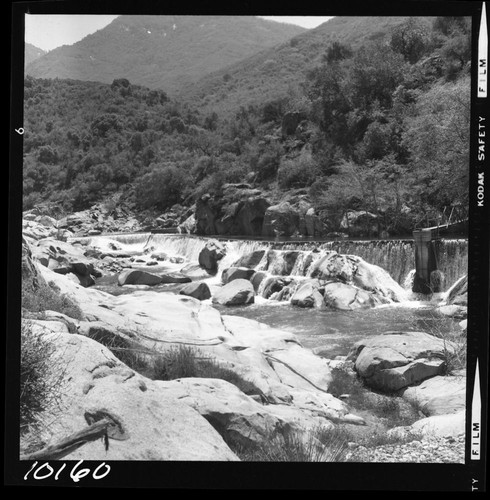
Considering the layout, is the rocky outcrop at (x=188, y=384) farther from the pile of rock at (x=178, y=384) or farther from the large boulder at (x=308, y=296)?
the large boulder at (x=308, y=296)

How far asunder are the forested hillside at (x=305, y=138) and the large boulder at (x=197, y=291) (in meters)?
0.83

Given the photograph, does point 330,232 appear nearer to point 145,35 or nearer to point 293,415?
point 293,415

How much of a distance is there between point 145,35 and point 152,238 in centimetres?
181

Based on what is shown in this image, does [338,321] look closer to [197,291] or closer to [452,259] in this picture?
[452,259]

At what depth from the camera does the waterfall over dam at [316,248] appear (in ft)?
15.4

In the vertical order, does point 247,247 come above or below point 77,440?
above

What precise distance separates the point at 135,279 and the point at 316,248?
1.61 meters

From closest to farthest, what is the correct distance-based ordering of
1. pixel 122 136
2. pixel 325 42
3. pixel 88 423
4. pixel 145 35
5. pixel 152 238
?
pixel 88 423, pixel 145 35, pixel 325 42, pixel 122 136, pixel 152 238

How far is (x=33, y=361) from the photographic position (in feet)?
12.3

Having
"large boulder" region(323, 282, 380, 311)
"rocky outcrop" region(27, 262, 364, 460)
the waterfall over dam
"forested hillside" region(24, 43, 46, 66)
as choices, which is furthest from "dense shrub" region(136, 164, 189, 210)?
"large boulder" region(323, 282, 380, 311)

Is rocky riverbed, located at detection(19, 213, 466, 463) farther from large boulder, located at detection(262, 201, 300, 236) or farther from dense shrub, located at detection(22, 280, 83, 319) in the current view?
Result: large boulder, located at detection(262, 201, 300, 236)

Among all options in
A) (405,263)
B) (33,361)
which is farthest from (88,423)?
(405,263)

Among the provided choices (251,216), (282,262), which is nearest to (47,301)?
(282,262)

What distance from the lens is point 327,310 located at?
14.8 ft
